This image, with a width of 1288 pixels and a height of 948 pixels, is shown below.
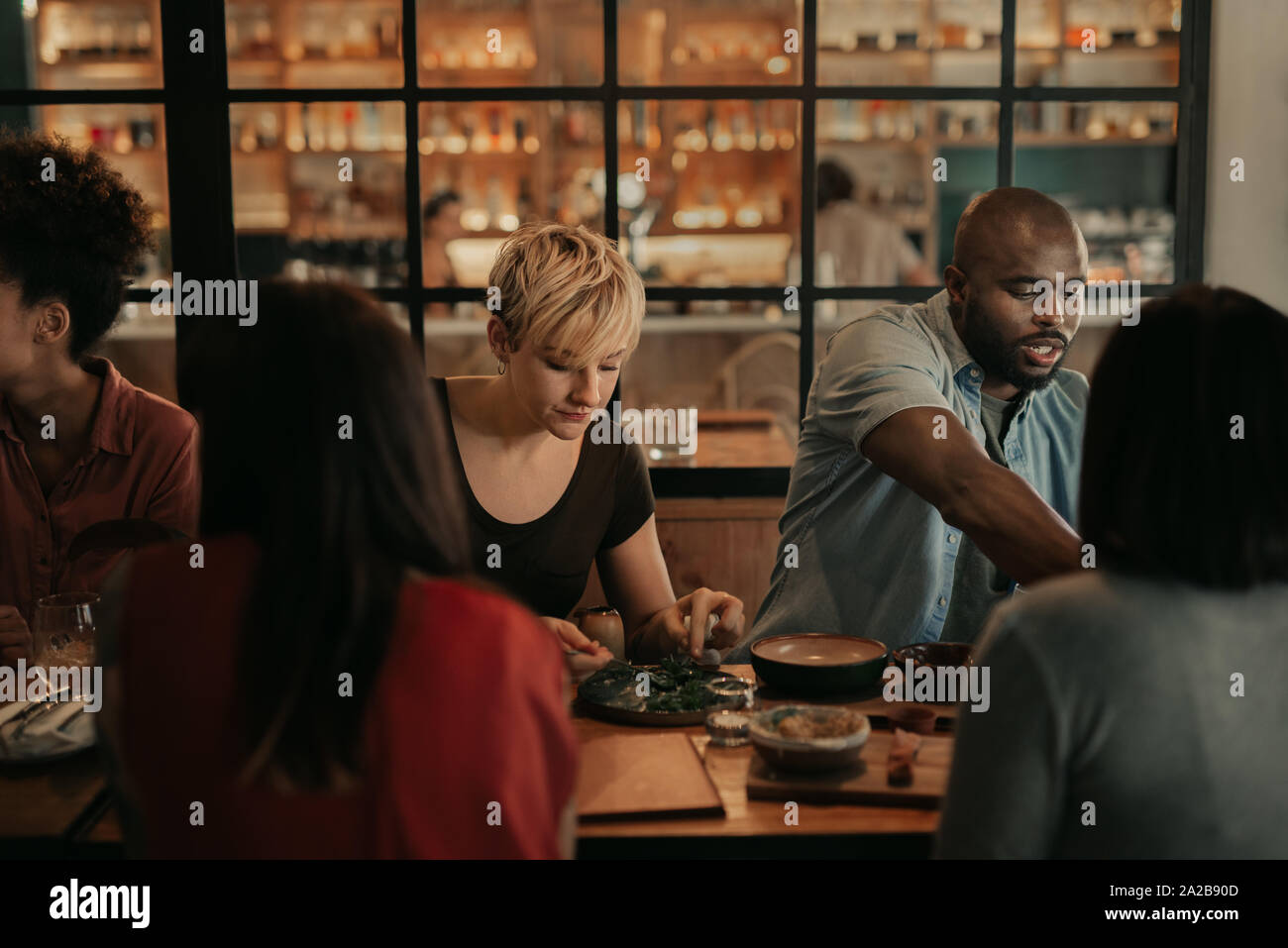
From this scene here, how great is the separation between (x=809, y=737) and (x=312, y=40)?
5854 mm

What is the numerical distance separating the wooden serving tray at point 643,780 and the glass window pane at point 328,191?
5.23 metres

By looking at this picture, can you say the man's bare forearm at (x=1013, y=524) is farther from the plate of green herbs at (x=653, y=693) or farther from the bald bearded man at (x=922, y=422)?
the plate of green herbs at (x=653, y=693)

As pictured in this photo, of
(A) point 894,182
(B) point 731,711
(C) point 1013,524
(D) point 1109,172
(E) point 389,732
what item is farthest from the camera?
(D) point 1109,172

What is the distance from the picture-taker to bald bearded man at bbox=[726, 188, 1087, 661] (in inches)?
71.7

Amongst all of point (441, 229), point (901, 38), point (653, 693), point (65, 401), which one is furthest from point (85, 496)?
point (901, 38)

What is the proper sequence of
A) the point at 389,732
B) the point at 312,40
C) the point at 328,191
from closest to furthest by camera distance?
the point at 389,732 < the point at 312,40 < the point at 328,191

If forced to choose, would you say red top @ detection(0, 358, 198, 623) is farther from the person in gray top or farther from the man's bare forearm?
the person in gray top

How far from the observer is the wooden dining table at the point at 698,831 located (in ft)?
3.88

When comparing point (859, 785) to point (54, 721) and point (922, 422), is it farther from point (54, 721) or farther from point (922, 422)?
point (54, 721)

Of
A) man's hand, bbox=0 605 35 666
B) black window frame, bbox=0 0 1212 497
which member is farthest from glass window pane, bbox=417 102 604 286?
man's hand, bbox=0 605 35 666

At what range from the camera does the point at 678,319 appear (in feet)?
19.0

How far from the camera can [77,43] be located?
6.11m
